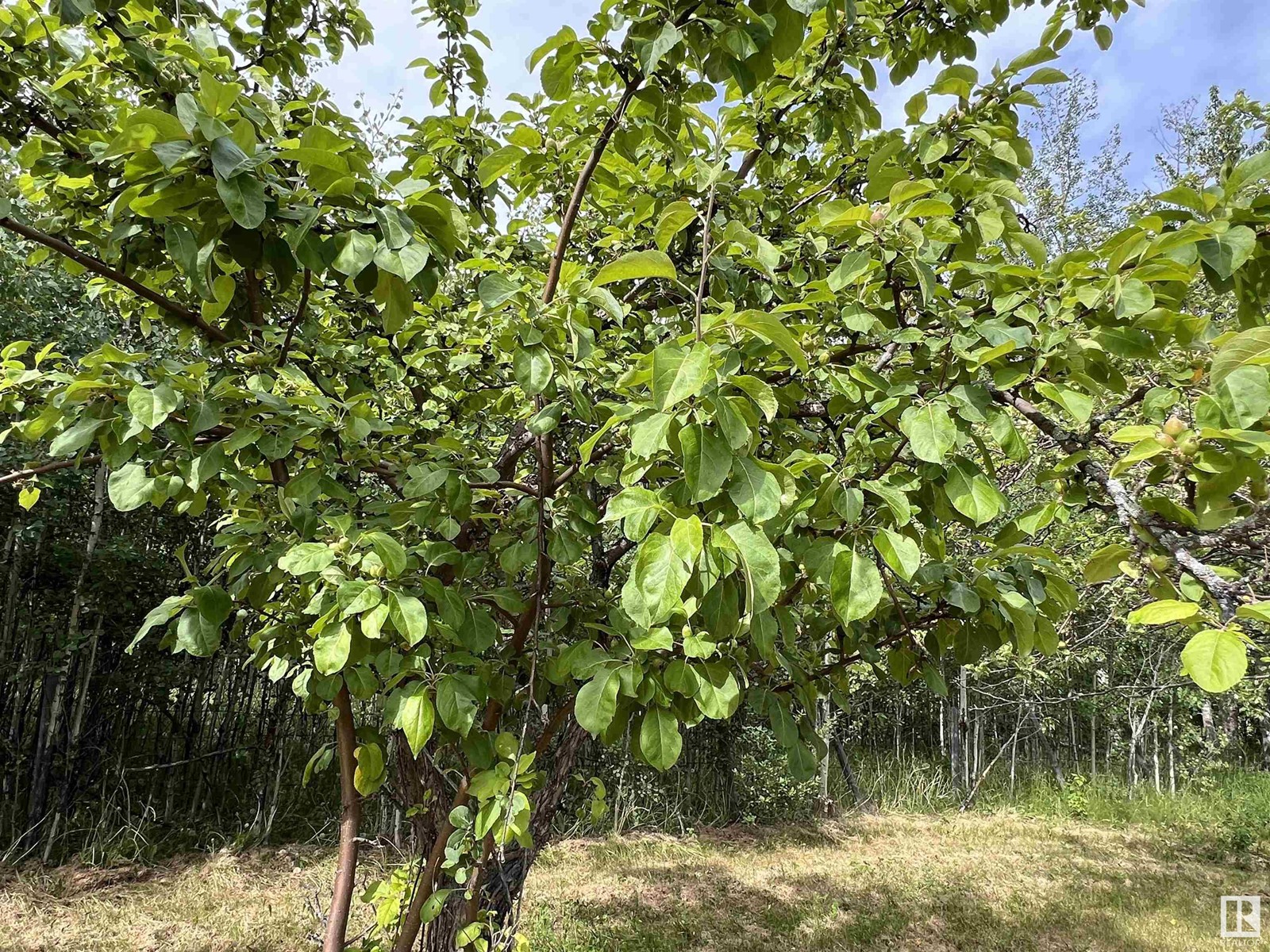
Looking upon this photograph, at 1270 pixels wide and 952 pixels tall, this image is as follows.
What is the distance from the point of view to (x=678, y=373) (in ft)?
2.63

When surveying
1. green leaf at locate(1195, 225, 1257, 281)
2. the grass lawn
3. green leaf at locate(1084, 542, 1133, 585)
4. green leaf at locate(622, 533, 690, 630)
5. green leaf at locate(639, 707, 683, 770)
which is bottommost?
the grass lawn

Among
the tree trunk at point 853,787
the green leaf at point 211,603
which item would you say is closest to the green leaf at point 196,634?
the green leaf at point 211,603

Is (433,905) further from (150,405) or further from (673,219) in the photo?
(673,219)

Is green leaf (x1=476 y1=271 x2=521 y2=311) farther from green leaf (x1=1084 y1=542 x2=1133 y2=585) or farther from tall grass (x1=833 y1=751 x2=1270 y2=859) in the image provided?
tall grass (x1=833 y1=751 x2=1270 y2=859)

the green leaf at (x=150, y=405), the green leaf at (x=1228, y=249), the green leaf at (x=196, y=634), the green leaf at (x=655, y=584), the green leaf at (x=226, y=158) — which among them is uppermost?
the green leaf at (x=1228, y=249)

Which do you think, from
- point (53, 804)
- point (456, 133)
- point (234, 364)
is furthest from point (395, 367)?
point (53, 804)

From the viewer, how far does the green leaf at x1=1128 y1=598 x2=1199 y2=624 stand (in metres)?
0.75

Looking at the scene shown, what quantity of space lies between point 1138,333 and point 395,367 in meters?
1.60

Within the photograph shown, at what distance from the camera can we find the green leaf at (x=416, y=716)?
1.13 metres

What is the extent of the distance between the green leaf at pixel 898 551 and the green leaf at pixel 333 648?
2.82ft

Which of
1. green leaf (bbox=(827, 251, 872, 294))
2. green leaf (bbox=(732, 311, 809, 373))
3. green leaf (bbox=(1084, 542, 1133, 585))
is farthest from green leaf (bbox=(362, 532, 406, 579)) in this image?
green leaf (bbox=(1084, 542, 1133, 585))

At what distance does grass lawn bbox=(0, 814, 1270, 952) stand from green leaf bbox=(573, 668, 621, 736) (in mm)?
2969

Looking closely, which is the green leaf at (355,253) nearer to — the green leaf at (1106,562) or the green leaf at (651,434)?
the green leaf at (651,434)

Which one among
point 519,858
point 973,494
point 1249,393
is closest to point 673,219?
point 973,494
